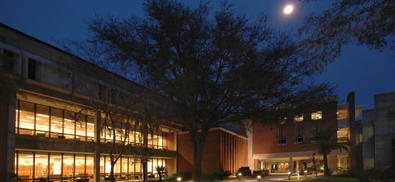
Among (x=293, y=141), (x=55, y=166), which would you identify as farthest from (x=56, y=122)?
(x=293, y=141)

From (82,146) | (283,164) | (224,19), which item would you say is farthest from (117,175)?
(283,164)

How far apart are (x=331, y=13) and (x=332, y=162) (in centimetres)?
4674

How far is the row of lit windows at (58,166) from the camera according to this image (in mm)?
26172

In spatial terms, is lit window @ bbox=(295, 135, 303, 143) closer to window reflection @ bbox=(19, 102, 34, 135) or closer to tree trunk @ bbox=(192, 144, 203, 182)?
tree trunk @ bbox=(192, 144, 203, 182)

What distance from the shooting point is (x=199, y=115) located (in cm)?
2180

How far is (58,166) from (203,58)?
59.9 ft

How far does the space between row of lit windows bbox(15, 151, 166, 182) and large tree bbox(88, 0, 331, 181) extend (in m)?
12.6

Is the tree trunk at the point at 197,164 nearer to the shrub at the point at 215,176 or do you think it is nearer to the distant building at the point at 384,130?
the shrub at the point at 215,176

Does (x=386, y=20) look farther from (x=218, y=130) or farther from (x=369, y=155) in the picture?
(x=369, y=155)

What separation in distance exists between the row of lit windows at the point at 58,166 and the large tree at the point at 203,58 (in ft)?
41.3

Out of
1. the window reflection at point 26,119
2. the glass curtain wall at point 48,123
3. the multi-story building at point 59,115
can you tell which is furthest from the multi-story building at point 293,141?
the window reflection at point 26,119

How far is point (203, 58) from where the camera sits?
1970cm

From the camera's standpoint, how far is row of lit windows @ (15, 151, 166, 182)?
26.2m

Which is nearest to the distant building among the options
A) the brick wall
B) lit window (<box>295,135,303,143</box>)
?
lit window (<box>295,135,303,143</box>)
